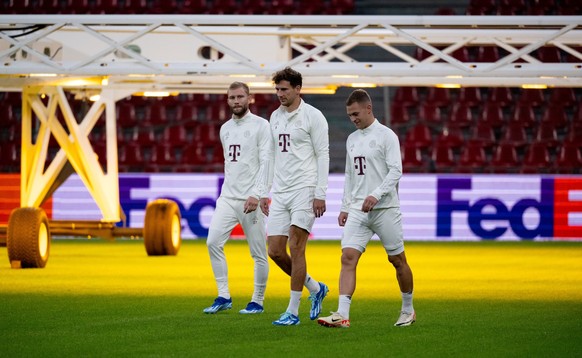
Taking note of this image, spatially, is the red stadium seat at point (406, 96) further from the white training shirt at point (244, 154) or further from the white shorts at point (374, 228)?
the white shorts at point (374, 228)

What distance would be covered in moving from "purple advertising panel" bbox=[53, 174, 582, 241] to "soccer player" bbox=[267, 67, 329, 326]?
524 inches

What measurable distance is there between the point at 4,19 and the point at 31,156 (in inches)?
146

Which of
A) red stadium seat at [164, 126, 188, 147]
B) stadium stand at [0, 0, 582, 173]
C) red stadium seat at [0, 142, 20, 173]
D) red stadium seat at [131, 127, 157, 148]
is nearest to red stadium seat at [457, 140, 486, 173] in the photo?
stadium stand at [0, 0, 582, 173]

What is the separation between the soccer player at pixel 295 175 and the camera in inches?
391

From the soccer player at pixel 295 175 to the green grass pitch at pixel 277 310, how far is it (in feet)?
2.09

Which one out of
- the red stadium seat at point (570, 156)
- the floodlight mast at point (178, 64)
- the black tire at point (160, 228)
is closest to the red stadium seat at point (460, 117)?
the red stadium seat at point (570, 156)

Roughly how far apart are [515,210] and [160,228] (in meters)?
8.15

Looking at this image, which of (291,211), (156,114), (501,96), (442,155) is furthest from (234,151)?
(501,96)

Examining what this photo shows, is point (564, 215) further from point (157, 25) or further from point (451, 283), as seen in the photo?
point (157, 25)

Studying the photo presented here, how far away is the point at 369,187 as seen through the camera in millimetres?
9734

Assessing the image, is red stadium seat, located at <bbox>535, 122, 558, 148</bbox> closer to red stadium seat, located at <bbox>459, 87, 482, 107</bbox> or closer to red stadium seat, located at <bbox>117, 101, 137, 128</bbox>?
red stadium seat, located at <bbox>459, 87, 482, 107</bbox>

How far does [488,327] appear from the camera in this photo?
9867 mm

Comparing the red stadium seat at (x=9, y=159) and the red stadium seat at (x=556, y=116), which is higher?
the red stadium seat at (x=556, y=116)

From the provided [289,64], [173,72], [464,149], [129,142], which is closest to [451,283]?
[289,64]
